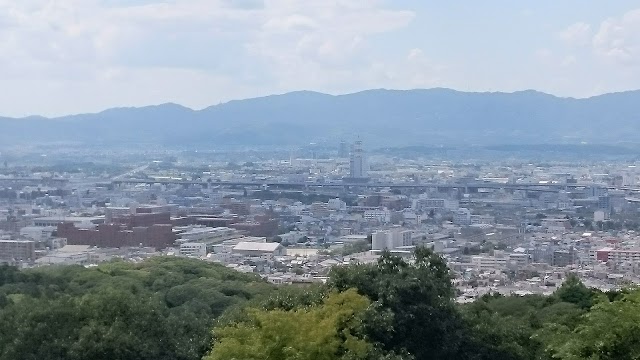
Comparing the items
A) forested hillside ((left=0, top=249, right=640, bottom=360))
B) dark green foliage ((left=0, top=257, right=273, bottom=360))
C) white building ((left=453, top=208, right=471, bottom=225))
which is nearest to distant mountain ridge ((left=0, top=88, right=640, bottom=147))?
white building ((left=453, top=208, right=471, bottom=225))

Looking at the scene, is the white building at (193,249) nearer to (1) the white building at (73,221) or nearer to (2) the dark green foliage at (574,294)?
(1) the white building at (73,221)

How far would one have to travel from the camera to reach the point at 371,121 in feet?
438

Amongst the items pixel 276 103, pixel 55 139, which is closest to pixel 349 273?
pixel 55 139

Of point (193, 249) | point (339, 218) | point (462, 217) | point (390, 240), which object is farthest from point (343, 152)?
point (193, 249)

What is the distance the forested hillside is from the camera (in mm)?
8320

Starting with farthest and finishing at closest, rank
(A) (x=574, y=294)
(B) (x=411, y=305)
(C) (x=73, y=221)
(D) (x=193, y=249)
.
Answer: (C) (x=73, y=221)
(D) (x=193, y=249)
(A) (x=574, y=294)
(B) (x=411, y=305)

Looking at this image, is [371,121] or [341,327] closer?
[341,327]

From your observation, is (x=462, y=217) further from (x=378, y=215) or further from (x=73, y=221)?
(x=73, y=221)

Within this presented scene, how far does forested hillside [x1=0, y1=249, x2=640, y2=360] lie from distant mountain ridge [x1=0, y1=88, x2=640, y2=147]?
9990 centimetres

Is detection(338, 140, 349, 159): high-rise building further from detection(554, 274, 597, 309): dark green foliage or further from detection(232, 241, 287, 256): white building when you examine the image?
detection(554, 274, 597, 309): dark green foliage

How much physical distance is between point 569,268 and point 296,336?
89.4ft

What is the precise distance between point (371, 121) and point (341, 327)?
125m

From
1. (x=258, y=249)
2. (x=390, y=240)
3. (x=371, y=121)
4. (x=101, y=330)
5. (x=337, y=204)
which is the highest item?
(x=371, y=121)

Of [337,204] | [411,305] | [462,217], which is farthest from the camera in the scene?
[337,204]
